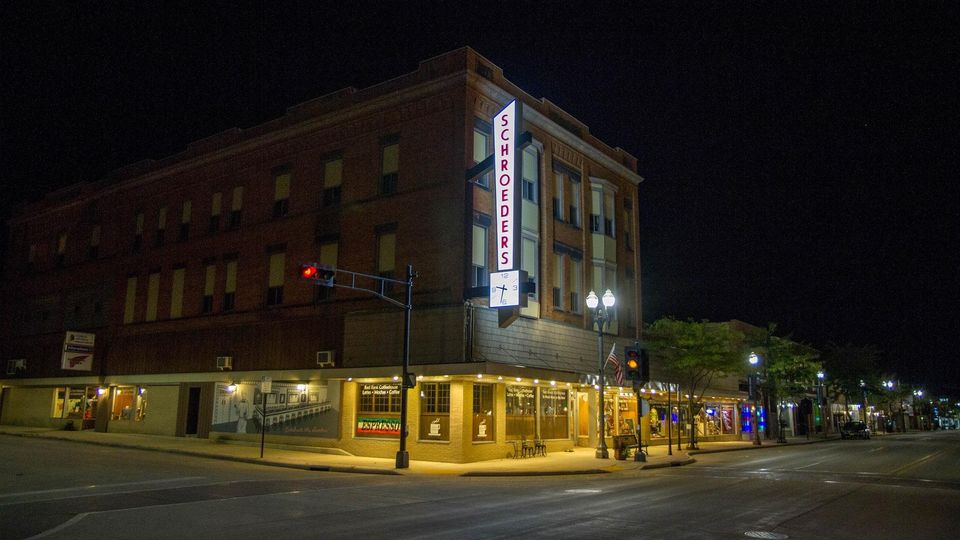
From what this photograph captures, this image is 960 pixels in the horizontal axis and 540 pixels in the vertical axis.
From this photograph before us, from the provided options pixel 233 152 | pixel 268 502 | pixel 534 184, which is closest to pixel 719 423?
pixel 534 184

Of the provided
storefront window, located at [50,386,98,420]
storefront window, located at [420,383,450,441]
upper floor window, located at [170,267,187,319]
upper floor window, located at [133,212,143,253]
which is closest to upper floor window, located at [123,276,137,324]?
upper floor window, located at [133,212,143,253]

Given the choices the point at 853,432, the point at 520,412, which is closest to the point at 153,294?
the point at 520,412

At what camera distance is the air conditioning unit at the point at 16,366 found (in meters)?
44.7

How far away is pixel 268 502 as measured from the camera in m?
14.4

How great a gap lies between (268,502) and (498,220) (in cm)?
1523

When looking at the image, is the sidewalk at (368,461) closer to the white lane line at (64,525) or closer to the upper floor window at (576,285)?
the upper floor window at (576,285)

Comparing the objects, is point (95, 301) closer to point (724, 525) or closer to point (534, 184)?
point (534, 184)

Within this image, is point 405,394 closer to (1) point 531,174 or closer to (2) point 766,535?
(1) point 531,174

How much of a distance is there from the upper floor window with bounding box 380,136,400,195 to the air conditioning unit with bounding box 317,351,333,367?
7379mm

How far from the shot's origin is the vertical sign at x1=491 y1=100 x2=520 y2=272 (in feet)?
86.3

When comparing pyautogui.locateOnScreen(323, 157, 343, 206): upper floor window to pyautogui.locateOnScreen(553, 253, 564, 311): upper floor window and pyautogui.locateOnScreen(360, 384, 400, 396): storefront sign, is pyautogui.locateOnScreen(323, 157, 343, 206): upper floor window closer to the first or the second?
pyautogui.locateOnScreen(360, 384, 400, 396): storefront sign

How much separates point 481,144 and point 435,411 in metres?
11.4

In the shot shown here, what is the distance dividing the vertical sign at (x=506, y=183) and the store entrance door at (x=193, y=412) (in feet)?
61.3

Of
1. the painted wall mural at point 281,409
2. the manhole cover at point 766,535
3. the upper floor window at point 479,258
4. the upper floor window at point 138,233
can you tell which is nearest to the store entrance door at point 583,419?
the upper floor window at point 479,258
